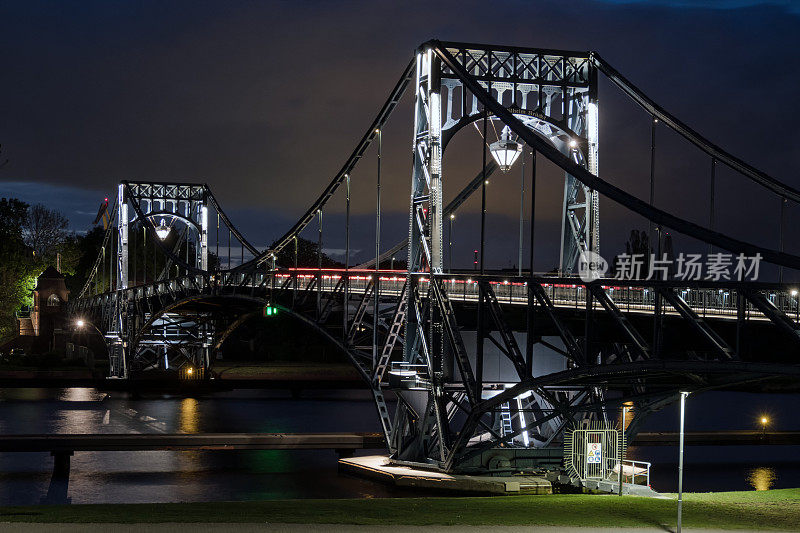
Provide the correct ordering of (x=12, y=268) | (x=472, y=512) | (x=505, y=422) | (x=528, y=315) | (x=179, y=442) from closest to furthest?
(x=472, y=512) → (x=528, y=315) → (x=505, y=422) → (x=179, y=442) → (x=12, y=268)

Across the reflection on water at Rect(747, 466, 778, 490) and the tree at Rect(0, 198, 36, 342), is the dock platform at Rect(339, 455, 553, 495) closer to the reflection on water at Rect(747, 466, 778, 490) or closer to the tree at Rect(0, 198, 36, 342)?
the reflection on water at Rect(747, 466, 778, 490)

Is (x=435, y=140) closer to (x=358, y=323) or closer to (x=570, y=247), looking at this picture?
(x=570, y=247)

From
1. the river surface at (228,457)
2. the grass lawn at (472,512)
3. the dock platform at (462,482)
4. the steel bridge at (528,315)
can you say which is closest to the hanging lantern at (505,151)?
the steel bridge at (528,315)

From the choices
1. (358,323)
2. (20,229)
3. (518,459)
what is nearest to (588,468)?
(518,459)

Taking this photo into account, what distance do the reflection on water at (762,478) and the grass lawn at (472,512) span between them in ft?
78.5

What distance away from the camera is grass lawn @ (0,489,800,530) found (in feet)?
83.3

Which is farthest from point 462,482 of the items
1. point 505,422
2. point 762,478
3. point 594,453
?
point 762,478

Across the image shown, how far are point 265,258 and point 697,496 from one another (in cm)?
4064

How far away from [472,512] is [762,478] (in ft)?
114

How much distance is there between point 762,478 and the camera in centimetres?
5734

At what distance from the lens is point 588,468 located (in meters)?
37.9

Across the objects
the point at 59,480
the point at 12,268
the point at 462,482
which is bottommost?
the point at 59,480

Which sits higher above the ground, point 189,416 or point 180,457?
point 180,457

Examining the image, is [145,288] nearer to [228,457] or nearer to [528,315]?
[228,457]
